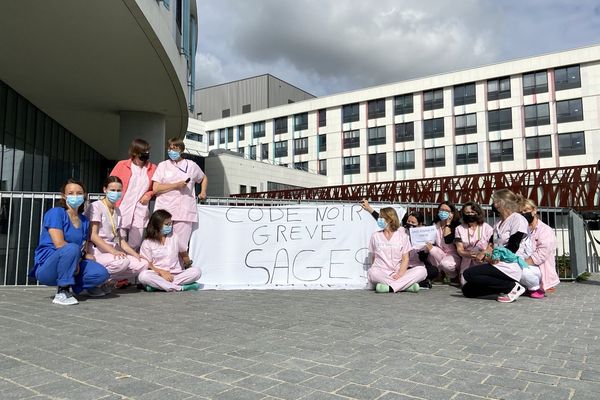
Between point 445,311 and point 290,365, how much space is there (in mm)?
3094

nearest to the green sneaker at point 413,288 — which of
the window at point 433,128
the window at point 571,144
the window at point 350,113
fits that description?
the window at point 571,144

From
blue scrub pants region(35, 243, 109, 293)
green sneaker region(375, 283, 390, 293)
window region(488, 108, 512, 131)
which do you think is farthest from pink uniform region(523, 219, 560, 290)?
window region(488, 108, 512, 131)

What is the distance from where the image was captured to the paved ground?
9.84 ft

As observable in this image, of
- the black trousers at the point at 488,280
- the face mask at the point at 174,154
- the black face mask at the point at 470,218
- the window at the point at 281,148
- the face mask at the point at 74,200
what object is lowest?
the black trousers at the point at 488,280

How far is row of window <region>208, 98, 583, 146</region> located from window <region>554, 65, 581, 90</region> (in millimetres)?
1441

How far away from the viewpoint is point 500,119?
50750 mm

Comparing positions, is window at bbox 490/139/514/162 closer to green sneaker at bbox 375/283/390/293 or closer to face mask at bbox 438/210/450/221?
face mask at bbox 438/210/450/221

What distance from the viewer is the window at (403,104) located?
56197mm

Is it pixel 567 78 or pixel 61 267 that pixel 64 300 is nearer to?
pixel 61 267

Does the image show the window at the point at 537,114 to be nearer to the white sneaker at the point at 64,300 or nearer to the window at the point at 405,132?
the window at the point at 405,132

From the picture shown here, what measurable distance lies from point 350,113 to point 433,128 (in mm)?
11137

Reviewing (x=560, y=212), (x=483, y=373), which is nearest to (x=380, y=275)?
(x=483, y=373)

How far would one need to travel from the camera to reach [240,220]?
8.40 metres

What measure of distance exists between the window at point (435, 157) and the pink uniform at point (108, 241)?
50.8 m
